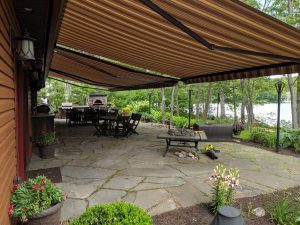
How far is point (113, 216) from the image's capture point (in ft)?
7.31

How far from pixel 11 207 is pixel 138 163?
140 inches

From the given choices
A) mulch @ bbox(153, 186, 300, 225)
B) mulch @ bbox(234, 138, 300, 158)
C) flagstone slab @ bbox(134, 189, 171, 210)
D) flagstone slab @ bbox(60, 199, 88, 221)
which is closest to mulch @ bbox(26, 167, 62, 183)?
flagstone slab @ bbox(60, 199, 88, 221)

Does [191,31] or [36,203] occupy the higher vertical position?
[191,31]

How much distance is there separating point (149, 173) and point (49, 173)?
1.97 m

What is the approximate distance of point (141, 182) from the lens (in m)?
4.79

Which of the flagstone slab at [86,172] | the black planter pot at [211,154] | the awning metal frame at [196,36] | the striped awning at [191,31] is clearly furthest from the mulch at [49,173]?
the black planter pot at [211,154]

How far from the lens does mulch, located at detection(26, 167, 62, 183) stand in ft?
16.1

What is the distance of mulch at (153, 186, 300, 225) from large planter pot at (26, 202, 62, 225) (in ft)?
3.95

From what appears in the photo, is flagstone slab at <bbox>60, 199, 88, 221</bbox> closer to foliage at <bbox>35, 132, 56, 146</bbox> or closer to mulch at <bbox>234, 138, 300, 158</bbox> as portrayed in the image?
foliage at <bbox>35, 132, 56, 146</bbox>

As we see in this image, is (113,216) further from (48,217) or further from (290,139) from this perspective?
(290,139)

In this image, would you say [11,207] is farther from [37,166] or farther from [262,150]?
[262,150]

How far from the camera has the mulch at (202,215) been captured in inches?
135

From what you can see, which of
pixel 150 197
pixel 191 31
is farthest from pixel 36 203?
pixel 191 31

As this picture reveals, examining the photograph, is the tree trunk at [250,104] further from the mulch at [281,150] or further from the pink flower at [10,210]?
the pink flower at [10,210]
